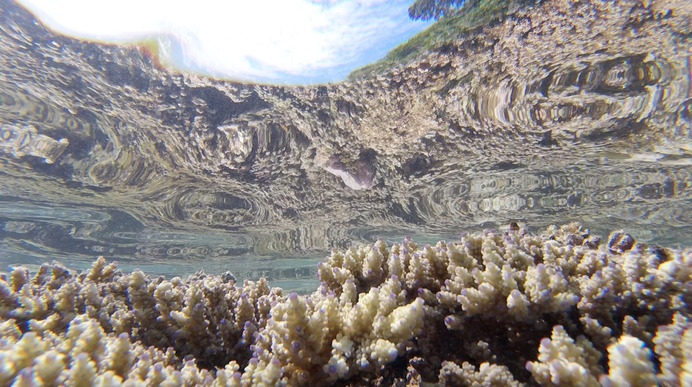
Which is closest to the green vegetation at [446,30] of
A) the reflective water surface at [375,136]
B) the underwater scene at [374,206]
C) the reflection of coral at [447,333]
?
the underwater scene at [374,206]

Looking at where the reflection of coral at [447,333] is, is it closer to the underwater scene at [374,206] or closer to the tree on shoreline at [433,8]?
the underwater scene at [374,206]

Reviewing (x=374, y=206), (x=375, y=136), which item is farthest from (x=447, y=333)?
(x=374, y=206)

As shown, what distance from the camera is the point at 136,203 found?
1338 centimetres

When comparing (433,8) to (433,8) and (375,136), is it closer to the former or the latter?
(433,8)

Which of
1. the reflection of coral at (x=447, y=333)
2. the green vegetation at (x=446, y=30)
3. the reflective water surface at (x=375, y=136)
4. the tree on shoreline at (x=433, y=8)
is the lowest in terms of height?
the reflection of coral at (x=447, y=333)

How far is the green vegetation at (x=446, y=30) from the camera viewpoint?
6309 millimetres

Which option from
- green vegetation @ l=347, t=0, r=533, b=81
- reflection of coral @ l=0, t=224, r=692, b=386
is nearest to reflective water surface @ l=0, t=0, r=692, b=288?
green vegetation @ l=347, t=0, r=533, b=81

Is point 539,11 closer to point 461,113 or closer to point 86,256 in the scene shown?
point 461,113

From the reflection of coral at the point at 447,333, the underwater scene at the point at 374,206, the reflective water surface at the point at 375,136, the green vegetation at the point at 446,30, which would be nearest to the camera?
the reflection of coral at the point at 447,333

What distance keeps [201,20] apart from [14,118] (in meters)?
6.56

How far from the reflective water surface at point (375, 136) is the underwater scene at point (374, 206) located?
2.7 inches

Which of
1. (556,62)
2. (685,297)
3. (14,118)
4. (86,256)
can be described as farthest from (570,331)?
(86,256)

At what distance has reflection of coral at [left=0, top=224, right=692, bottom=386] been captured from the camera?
5.30ft

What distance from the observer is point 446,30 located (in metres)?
6.85
